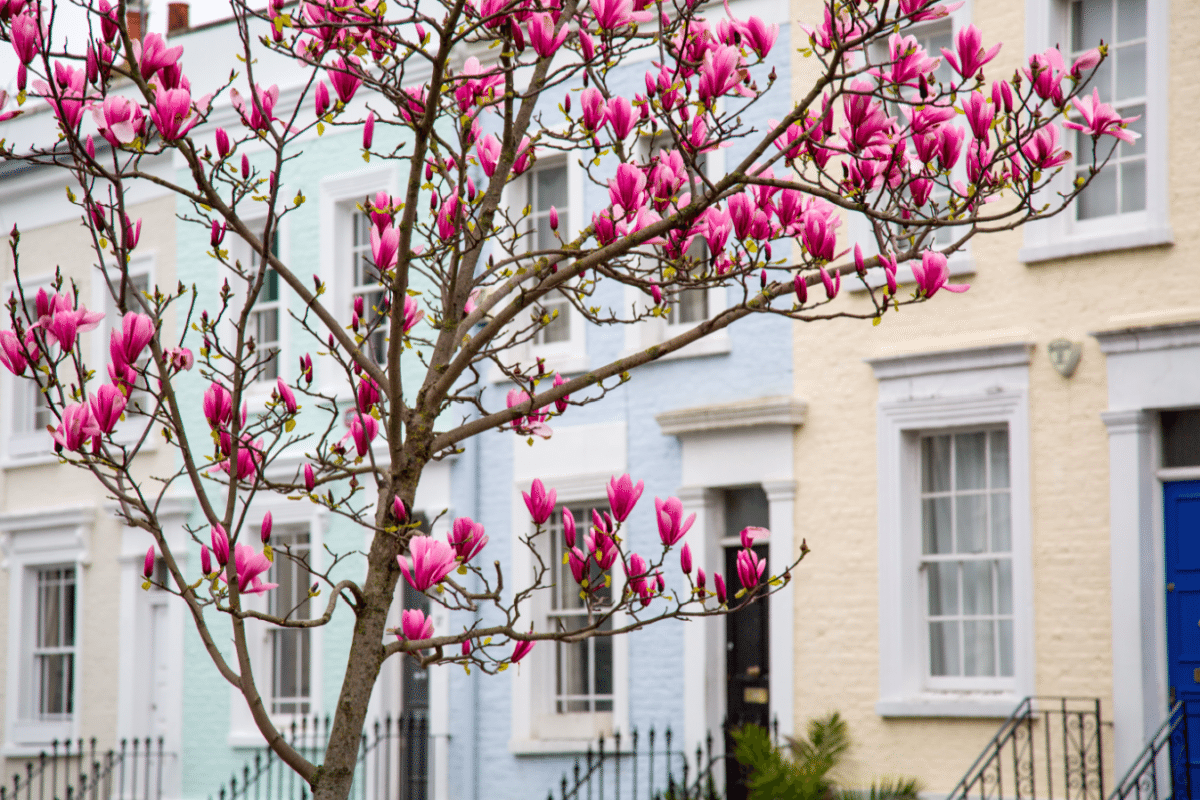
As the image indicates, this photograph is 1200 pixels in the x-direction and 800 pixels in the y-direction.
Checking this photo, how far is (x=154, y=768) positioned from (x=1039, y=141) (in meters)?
14.6

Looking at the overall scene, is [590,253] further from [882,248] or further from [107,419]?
[107,419]

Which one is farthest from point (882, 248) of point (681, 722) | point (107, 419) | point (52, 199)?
point (52, 199)

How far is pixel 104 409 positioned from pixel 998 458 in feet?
27.5

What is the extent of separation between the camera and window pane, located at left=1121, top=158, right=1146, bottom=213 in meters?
11.1

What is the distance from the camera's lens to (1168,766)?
10.4 m

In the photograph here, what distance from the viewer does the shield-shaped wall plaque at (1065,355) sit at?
11125 mm

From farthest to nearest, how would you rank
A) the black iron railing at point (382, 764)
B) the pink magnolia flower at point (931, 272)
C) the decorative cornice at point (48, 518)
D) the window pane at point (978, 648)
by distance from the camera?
1. the decorative cornice at point (48, 518)
2. the black iron railing at point (382, 764)
3. the window pane at point (978, 648)
4. the pink magnolia flower at point (931, 272)

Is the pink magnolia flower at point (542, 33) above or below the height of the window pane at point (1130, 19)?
below

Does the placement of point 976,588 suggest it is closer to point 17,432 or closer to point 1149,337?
point 1149,337

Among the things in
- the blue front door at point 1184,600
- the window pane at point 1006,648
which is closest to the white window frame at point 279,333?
the window pane at point 1006,648

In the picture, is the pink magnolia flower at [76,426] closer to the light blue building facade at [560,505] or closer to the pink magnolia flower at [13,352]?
the pink magnolia flower at [13,352]

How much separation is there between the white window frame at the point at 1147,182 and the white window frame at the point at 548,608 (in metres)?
4.33

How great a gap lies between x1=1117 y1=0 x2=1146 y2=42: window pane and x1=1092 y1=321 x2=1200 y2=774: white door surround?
7.20 ft

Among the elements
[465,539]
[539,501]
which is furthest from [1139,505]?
[465,539]
